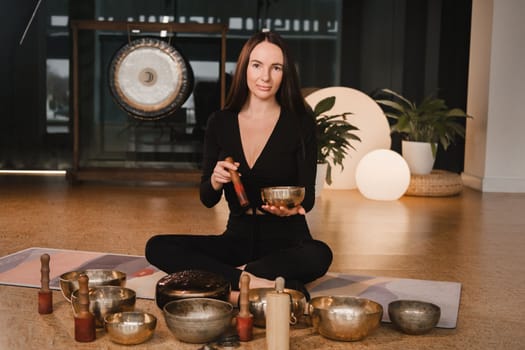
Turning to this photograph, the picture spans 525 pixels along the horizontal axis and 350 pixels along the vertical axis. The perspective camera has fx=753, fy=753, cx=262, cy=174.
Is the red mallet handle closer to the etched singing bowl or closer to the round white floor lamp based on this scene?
the etched singing bowl

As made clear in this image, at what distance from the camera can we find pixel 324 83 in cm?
573

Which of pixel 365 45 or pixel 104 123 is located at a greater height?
pixel 365 45

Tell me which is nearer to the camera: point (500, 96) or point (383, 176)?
point (383, 176)

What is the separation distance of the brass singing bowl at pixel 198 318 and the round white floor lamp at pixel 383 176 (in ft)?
9.18

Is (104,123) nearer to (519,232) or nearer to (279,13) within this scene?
(279,13)

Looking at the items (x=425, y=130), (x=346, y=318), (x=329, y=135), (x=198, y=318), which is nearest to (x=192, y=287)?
(x=198, y=318)

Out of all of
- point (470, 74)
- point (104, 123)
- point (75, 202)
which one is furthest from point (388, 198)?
point (104, 123)

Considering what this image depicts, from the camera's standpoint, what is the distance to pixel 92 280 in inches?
79.9

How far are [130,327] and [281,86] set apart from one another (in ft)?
2.79

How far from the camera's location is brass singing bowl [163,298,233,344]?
1.68m

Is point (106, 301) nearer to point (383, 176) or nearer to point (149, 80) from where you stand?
point (383, 176)

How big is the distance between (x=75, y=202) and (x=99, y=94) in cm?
173

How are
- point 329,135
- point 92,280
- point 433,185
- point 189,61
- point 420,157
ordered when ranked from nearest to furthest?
point 92,280 → point 329,135 → point 433,185 → point 420,157 → point 189,61

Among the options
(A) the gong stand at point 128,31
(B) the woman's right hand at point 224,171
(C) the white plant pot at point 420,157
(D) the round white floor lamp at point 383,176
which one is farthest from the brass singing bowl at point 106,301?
(C) the white plant pot at point 420,157
